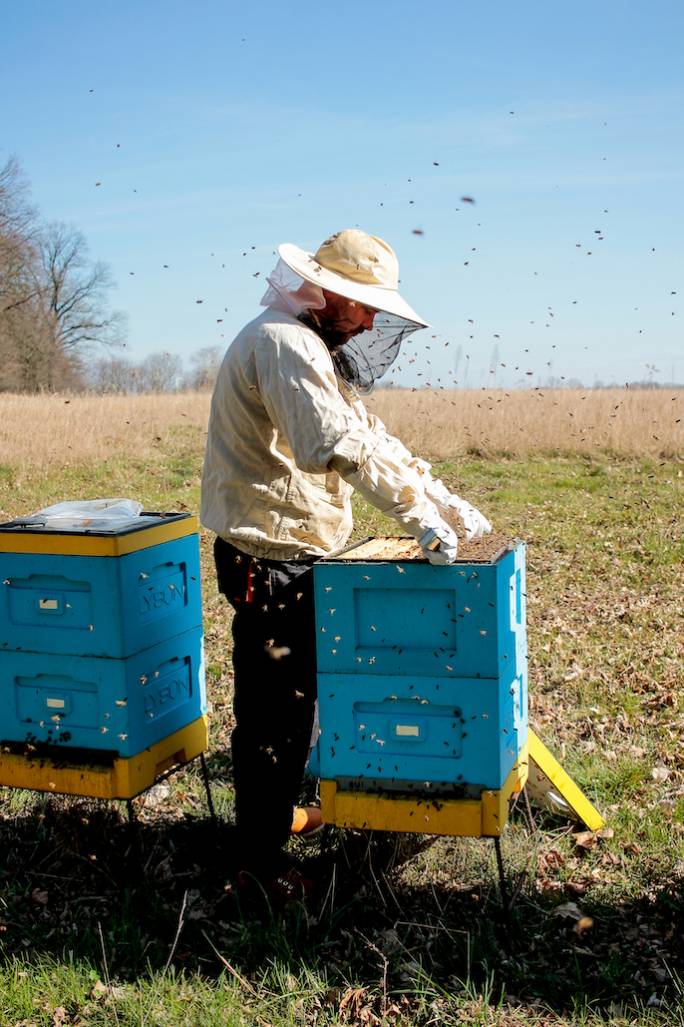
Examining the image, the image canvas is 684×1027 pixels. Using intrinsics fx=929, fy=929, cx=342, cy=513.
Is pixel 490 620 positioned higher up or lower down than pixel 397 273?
lower down

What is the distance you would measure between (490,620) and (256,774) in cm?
103

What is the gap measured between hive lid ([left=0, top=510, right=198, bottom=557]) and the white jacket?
0.61 feet

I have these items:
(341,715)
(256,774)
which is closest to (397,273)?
(341,715)

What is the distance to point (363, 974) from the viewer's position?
271 cm

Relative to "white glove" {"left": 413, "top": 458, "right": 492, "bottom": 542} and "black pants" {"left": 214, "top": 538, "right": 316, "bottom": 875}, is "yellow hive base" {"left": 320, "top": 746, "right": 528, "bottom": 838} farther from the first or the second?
"white glove" {"left": 413, "top": 458, "right": 492, "bottom": 542}

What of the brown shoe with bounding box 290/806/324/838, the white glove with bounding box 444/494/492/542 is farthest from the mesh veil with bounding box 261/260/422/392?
the brown shoe with bounding box 290/806/324/838

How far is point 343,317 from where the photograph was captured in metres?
2.99

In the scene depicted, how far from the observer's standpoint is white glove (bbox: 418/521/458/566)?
2.54 m

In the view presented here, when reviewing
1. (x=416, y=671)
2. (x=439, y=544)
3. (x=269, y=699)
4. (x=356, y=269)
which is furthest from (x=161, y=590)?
(x=356, y=269)

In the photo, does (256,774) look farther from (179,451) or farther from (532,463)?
(179,451)

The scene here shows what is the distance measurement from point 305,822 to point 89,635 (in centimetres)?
116

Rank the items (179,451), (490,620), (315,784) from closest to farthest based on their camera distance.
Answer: (490,620) < (315,784) < (179,451)

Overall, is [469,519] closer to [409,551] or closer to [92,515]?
[409,551]

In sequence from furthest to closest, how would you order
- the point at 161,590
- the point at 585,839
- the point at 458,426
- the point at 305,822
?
1. the point at 458,426
2. the point at 305,822
3. the point at 585,839
4. the point at 161,590
